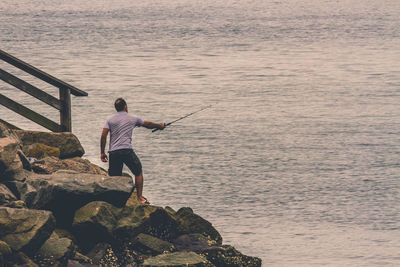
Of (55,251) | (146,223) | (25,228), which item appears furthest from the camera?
(146,223)

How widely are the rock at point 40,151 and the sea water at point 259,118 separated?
12.7 ft

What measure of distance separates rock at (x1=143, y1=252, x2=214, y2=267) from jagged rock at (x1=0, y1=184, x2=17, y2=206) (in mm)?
1976

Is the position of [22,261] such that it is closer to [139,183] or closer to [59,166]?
[139,183]

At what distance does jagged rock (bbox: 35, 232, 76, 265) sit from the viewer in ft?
31.1

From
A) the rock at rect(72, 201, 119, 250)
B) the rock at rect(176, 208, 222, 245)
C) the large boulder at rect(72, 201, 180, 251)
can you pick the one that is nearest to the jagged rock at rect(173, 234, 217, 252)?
the rock at rect(176, 208, 222, 245)

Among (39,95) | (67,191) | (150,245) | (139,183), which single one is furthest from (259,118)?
(67,191)

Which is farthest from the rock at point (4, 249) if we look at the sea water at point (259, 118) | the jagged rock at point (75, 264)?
the sea water at point (259, 118)

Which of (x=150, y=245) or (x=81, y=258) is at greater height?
(x=81, y=258)

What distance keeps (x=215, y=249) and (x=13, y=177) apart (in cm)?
311

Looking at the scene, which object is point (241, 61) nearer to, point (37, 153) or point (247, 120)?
point (247, 120)

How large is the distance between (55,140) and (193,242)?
133 inches

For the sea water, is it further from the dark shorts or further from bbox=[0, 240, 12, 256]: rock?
bbox=[0, 240, 12, 256]: rock

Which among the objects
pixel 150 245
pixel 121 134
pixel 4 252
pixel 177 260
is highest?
pixel 121 134

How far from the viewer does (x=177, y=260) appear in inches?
413
